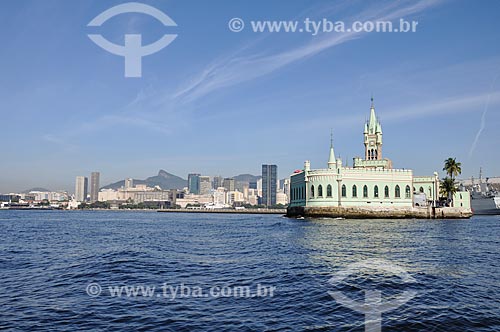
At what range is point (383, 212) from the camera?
89375 mm

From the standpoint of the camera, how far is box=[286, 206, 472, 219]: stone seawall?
288ft

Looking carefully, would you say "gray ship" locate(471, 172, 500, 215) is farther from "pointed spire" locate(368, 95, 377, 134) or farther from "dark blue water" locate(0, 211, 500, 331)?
"dark blue water" locate(0, 211, 500, 331)

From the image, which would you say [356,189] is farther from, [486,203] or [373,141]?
[486,203]

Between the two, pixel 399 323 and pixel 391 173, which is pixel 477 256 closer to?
pixel 399 323

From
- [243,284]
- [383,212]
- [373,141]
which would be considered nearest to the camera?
[243,284]

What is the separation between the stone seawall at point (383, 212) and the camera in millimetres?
87688

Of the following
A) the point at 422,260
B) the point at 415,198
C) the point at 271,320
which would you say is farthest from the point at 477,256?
the point at 415,198

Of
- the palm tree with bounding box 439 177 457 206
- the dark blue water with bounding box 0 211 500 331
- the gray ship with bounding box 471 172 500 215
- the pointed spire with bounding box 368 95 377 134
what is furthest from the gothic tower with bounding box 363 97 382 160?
the dark blue water with bounding box 0 211 500 331

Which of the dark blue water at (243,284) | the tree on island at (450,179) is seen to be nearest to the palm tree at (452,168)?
the tree on island at (450,179)

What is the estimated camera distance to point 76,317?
1354cm

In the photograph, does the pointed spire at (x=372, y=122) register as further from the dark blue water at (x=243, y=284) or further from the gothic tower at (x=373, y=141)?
the dark blue water at (x=243, y=284)

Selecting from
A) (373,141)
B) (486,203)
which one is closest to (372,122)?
(373,141)

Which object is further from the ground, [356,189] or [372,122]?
[372,122]

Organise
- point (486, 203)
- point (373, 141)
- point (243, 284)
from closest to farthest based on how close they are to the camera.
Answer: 1. point (243, 284)
2. point (373, 141)
3. point (486, 203)
